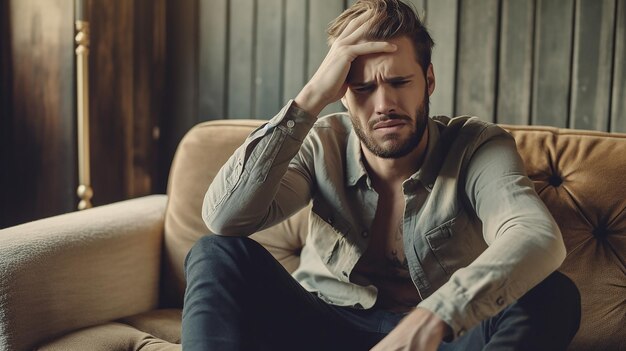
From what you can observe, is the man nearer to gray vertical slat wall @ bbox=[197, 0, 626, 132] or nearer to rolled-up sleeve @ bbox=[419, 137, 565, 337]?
rolled-up sleeve @ bbox=[419, 137, 565, 337]

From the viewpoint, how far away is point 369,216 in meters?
1.52

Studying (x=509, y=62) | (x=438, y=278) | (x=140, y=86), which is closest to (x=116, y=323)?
(x=438, y=278)

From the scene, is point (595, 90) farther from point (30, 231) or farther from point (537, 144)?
point (30, 231)

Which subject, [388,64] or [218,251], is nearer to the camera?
[218,251]

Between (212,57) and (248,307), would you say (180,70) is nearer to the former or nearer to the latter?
(212,57)

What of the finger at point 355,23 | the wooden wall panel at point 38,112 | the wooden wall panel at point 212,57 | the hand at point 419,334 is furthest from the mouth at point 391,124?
the wooden wall panel at point 38,112

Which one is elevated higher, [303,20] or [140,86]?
[303,20]

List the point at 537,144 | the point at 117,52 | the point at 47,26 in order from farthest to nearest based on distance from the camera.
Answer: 1. the point at 117,52
2. the point at 47,26
3. the point at 537,144

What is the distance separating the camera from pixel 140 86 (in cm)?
229

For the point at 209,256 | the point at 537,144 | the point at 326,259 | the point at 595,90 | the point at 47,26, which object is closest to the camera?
the point at 209,256

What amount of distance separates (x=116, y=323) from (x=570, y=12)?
4.54 feet

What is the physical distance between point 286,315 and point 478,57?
99 cm

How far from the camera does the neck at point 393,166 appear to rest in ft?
5.03

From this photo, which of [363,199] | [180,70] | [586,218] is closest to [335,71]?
[363,199]
